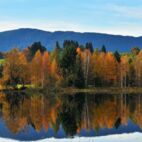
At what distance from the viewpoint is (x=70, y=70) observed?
116812 millimetres

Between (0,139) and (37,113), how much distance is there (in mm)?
21568

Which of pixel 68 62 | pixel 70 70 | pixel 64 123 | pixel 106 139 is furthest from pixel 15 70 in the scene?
pixel 106 139

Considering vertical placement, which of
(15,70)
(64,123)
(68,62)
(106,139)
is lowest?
(15,70)

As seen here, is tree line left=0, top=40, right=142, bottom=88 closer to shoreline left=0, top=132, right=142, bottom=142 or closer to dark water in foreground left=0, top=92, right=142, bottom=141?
dark water in foreground left=0, top=92, right=142, bottom=141

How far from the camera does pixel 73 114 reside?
54.3 metres

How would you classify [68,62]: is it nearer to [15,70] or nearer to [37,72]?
[37,72]

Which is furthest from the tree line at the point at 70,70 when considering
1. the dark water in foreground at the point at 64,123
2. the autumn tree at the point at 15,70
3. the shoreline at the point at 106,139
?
the shoreline at the point at 106,139

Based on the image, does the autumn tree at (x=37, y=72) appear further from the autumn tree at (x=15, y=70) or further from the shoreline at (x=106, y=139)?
the shoreline at (x=106, y=139)

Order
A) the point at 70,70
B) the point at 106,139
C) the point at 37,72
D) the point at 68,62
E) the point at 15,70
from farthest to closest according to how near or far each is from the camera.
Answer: the point at 68,62 → the point at 70,70 → the point at 37,72 → the point at 15,70 → the point at 106,139

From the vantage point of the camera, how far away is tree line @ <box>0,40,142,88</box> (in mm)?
111812

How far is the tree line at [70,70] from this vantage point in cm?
11181

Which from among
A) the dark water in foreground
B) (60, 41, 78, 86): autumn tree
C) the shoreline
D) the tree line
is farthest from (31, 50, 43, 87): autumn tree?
the shoreline

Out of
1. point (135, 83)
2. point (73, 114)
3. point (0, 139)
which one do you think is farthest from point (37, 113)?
point (135, 83)

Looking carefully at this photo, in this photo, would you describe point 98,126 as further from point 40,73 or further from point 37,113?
point 40,73
